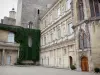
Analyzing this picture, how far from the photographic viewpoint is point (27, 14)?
3972 cm

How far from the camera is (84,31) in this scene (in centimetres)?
1728

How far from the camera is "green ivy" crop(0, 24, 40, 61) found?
3275 centimetres

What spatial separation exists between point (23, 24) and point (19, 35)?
6026 millimetres

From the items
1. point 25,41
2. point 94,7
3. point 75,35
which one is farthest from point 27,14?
point 94,7

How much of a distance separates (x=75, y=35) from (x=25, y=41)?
17.5 meters

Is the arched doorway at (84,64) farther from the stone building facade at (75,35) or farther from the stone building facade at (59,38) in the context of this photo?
the stone building facade at (59,38)

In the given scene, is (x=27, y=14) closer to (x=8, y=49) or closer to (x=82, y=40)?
(x=8, y=49)

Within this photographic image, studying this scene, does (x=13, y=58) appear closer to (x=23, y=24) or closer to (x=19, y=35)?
(x=19, y=35)

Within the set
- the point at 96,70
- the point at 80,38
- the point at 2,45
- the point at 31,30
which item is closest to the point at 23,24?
the point at 31,30

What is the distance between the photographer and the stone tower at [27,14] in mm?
38812

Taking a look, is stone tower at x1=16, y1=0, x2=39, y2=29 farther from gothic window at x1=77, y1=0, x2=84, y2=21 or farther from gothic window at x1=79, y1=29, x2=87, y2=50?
gothic window at x1=79, y1=29, x2=87, y2=50

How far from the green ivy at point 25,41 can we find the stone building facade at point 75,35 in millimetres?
4848

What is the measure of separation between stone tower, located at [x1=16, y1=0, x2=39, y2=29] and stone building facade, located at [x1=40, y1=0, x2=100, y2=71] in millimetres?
10352

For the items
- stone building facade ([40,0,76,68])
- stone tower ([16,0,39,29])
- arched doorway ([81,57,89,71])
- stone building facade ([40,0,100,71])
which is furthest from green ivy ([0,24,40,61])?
arched doorway ([81,57,89,71])
